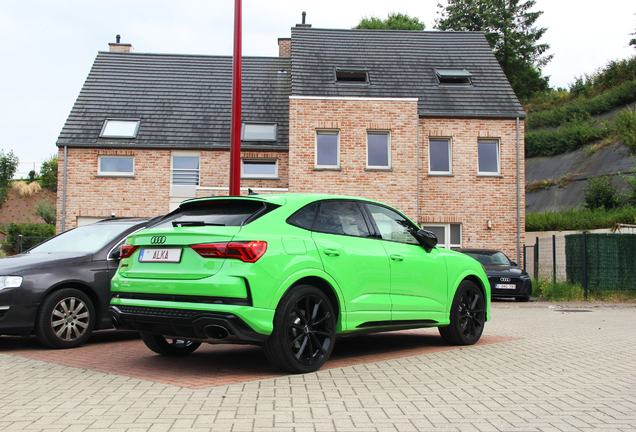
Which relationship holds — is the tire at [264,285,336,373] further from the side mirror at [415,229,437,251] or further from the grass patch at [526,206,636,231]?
the grass patch at [526,206,636,231]

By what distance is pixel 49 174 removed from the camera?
225 ft

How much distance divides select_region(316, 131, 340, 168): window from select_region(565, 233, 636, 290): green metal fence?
28.9 feet

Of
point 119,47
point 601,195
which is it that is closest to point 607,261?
point 601,195

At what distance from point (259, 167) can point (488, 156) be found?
8471 mm

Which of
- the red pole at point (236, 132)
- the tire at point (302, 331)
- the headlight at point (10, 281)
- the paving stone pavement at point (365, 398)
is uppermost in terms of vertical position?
the red pole at point (236, 132)

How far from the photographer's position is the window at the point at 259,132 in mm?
23250

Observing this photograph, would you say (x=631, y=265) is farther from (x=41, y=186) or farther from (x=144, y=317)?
(x=41, y=186)

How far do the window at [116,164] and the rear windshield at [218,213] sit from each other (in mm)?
17688

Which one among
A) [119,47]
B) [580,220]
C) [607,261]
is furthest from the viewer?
[119,47]

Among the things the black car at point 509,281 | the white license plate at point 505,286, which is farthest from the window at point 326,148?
the white license plate at point 505,286

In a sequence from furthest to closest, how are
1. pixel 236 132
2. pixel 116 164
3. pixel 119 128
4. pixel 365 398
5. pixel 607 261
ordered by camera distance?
pixel 119 128
pixel 116 164
pixel 607 261
pixel 236 132
pixel 365 398

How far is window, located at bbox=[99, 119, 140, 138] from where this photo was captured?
22.8m

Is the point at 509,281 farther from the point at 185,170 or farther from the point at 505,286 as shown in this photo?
the point at 185,170

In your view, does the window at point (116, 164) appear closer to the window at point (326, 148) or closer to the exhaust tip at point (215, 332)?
the window at point (326, 148)
